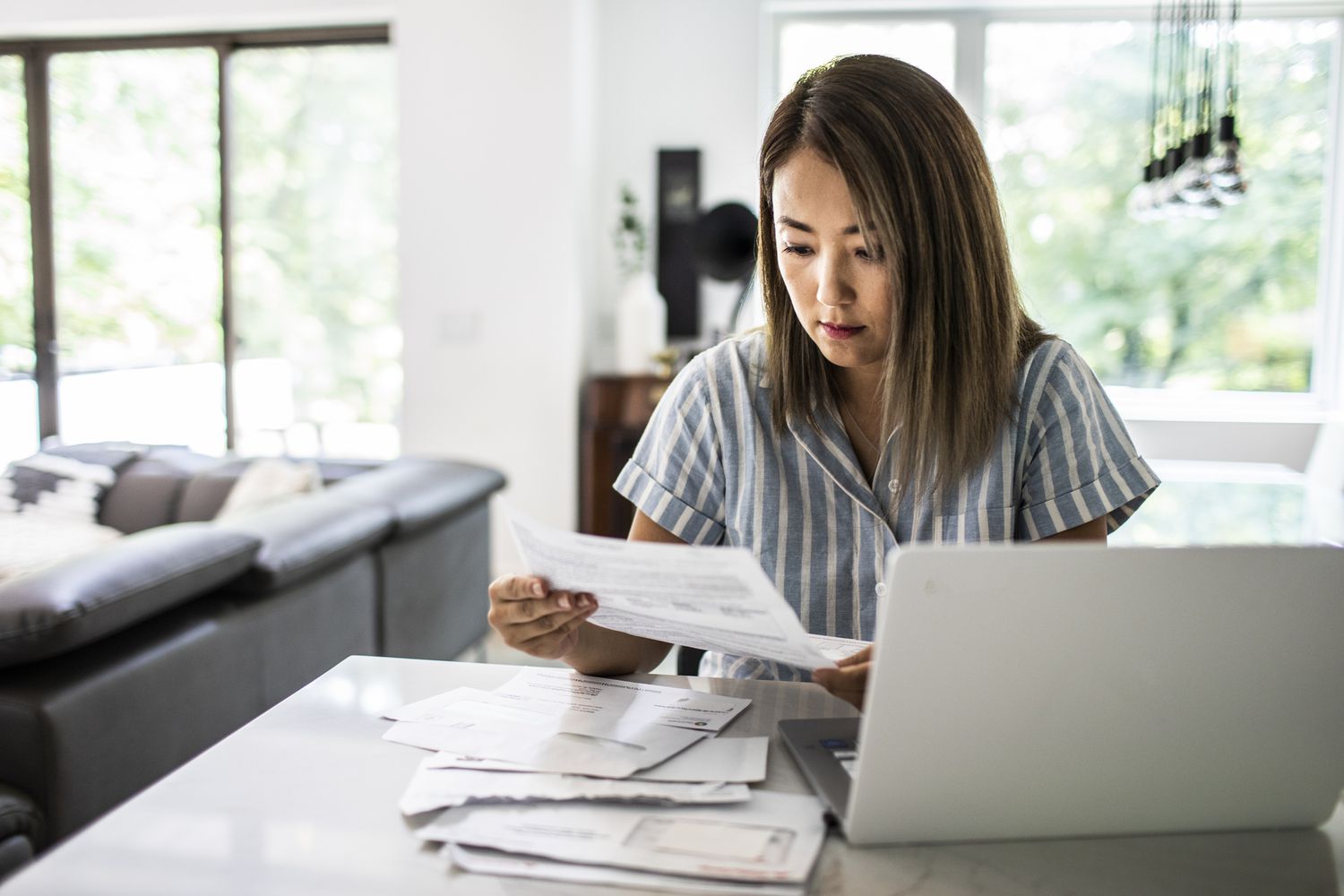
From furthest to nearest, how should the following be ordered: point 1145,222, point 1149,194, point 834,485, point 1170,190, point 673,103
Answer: point 1145,222
point 673,103
point 1149,194
point 1170,190
point 834,485

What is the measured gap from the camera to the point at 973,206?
3.64 ft

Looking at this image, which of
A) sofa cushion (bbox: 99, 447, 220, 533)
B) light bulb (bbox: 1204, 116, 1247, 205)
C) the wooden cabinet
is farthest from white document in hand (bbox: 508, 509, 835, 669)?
the wooden cabinet

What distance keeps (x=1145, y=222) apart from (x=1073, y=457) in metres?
3.81

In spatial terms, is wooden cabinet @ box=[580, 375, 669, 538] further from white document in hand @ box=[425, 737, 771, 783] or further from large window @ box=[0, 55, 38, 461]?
white document in hand @ box=[425, 737, 771, 783]

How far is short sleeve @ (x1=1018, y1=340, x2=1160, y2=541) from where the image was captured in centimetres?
111

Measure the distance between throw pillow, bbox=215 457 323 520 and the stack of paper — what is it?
6.52 ft

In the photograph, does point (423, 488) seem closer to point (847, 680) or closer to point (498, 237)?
point (498, 237)

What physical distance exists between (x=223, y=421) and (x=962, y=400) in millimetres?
4149

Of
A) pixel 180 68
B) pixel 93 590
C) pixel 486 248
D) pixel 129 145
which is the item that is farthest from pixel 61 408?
pixel 93 590

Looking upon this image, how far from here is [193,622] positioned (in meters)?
1.86

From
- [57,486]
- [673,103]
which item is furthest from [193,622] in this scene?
[673,103]

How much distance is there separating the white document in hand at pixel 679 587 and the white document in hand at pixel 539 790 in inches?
4.3

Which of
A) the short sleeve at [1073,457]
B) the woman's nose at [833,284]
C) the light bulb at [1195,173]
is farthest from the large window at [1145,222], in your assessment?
the woman's nose at [833,284]

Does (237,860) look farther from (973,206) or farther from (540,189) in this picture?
(540,189)
